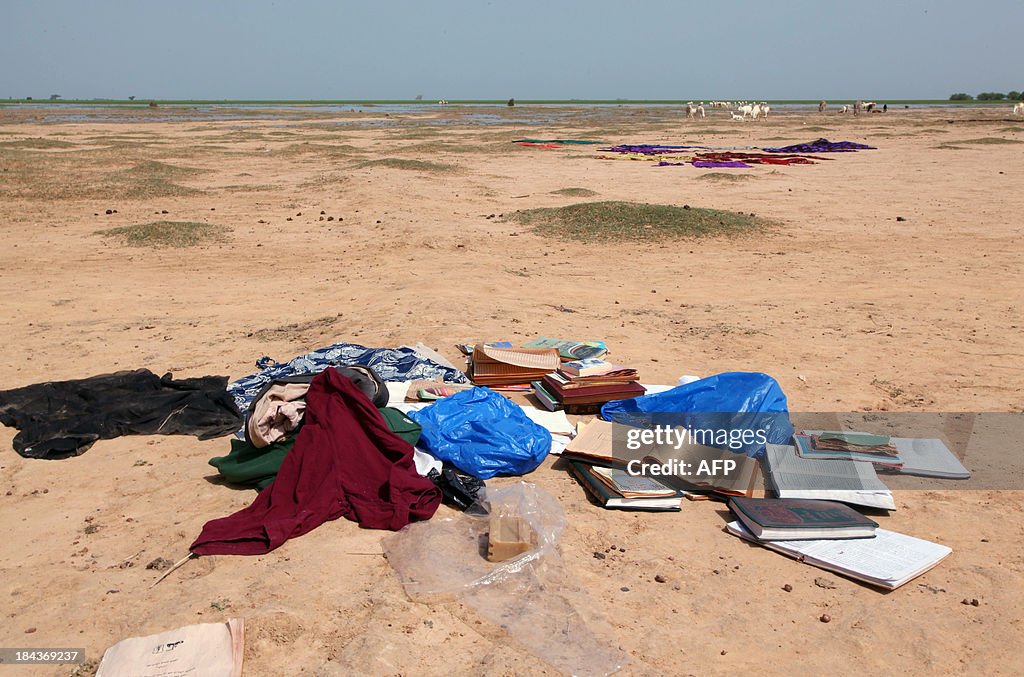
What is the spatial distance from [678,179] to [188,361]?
1360cm

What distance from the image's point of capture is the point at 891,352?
6.39 metres

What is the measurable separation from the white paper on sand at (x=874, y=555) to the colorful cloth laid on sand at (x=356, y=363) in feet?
8.90

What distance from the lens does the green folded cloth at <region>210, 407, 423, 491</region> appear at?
4148 millimetres

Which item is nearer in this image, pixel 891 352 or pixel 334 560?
pixel 334 560

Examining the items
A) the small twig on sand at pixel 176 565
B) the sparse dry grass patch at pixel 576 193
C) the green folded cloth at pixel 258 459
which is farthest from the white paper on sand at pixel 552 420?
the sparse dry grass patch at pixel 576 193

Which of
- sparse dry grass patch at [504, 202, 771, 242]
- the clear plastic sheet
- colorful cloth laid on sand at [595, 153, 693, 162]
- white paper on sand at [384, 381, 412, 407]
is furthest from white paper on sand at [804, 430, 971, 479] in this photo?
Answer: colorful cloth laid on sand at [595, 153, 693, 162]

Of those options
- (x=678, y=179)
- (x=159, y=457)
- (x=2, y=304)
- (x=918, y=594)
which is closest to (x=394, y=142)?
(x=678, y=179)

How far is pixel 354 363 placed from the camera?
5828 mm

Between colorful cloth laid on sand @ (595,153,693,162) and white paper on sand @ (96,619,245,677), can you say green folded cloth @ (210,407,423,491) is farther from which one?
colorful cloth laid on sand @ (595,153,693,162)

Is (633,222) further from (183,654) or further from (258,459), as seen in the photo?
(183,654)

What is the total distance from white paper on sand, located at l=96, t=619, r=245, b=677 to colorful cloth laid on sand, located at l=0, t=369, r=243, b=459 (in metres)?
2.19

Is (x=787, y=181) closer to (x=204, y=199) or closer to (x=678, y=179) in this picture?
(x=678, y=179)

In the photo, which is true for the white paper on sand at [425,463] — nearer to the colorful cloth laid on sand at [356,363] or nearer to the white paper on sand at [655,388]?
the colorful cloth laid on sand at [356,363]
